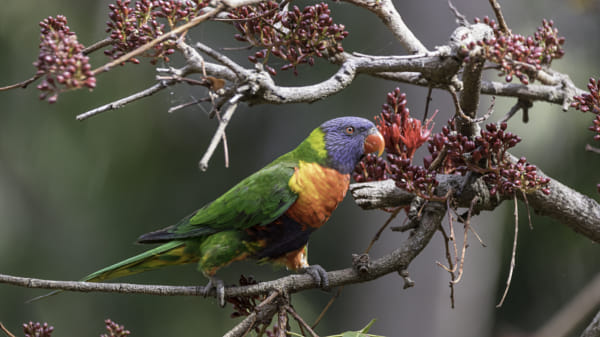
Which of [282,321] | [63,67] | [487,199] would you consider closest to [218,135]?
[63,67]

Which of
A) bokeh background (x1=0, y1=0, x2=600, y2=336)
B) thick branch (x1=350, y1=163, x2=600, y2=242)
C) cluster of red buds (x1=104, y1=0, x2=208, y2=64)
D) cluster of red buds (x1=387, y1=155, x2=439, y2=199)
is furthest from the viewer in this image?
bokeh background (x1=0, y1=0, x2=600, y2=336)

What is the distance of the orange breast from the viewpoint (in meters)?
1.77

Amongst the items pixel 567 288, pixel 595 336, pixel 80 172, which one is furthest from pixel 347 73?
pixel 80 172

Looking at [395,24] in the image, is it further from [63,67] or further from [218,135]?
[63,67]

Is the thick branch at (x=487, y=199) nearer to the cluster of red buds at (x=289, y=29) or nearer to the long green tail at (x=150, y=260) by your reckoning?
the cluster of red buds at (x=289, y=29)

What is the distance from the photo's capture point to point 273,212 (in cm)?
176

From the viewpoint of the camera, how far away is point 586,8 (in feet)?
8.98

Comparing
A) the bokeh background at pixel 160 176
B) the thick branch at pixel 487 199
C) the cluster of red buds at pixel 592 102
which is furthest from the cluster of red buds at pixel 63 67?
the bokeh background at pixel 160 176

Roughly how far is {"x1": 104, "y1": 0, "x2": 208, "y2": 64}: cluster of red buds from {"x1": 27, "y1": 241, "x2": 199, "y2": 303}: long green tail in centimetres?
75

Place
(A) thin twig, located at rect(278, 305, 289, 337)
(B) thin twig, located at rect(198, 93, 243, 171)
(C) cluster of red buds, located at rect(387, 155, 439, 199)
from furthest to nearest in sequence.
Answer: (C) cluster of red buds, located at rect(387, 155, 439, 199)
(A) thin twig, located at rect(278, 305, 289, 337)
(B) thin twig, located at rect(198, 93, 243, 171)

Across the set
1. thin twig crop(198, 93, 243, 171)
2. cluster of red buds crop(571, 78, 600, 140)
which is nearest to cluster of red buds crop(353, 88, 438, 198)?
cluster of red buds crop(571, 78, 600, 140)

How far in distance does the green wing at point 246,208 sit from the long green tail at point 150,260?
3cm

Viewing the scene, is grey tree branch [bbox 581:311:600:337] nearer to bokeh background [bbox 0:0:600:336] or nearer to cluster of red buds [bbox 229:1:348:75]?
cluster of red buds [bbox 229:1:348:75]

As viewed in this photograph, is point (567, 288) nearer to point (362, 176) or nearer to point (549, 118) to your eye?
point (549, 118)
